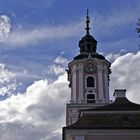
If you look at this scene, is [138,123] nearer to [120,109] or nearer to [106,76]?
[120,109]

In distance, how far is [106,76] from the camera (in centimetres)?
4853

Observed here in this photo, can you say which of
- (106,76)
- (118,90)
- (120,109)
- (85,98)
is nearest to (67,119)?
(85,98)

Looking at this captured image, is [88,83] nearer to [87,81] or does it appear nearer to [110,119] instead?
[87,81]

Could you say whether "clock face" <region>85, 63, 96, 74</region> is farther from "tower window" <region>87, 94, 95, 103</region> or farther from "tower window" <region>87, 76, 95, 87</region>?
"tower window" <region>87, 94, 95, 103</region>

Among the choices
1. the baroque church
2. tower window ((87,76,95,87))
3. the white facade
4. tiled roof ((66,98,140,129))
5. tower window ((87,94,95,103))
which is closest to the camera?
the baroque church

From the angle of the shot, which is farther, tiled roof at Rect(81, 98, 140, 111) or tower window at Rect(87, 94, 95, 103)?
tower window at Rect(87, 94, 95, 103)

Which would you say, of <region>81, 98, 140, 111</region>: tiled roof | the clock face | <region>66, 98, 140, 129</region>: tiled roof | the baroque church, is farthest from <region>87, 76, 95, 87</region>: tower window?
<region>66, 98, 140, 129</region>: tiled roof

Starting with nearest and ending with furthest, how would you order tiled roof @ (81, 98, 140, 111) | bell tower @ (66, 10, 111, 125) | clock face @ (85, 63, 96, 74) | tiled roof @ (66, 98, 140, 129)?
tiled roof @ (66, 98, 140, 129) → tiled roof @ (81, 98, 140, 111) → bell tower @ (66, 10, 111, 125) → clock face @ (85, 63, 96, 74)

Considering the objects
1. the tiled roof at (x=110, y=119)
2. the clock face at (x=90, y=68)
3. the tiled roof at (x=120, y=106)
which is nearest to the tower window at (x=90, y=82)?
the clock face at (x=90, y=68)

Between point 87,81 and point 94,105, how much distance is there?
3509 millimetres

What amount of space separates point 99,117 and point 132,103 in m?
4.14

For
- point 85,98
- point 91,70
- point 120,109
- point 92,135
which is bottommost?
point 92,135

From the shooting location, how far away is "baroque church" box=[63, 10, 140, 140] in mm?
29938

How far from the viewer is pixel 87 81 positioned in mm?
48156
